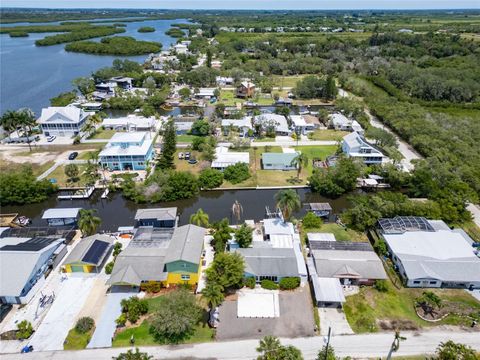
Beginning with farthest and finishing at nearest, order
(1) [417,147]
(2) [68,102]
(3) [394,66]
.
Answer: (3) [394,66], (2) [68,102], (1) [417,147]

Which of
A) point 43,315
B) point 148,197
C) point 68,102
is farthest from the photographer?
point 68,102

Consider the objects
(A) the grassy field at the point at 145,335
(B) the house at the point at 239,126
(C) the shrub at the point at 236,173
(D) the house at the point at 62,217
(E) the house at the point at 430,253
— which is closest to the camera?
(A) the grassy field at the point at 145,335

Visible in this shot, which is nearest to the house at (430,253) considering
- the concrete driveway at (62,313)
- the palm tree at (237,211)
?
the palm tree at (237,211)

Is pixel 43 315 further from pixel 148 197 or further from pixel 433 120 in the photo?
pixel 433 120

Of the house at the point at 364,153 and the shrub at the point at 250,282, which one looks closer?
the shrub at the point at 250,282

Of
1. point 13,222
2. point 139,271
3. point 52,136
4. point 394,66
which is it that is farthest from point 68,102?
point 394,66

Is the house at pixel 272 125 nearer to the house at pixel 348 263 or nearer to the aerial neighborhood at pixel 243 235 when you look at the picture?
the aerial neighborhood at pixel 243 235
